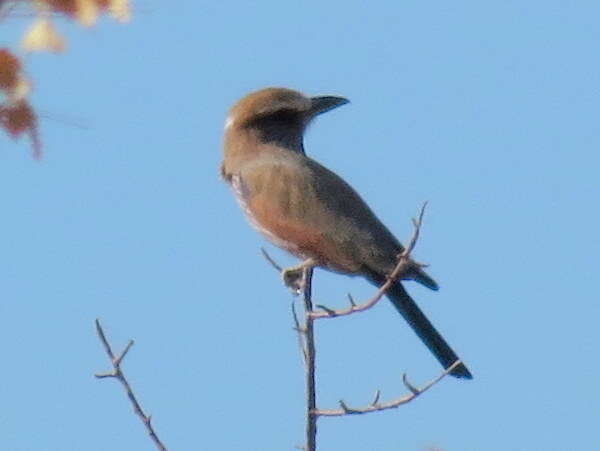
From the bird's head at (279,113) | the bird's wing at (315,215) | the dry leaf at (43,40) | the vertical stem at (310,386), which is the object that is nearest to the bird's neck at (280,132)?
the bird's head at (279,113)

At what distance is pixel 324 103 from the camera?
696 centimetres

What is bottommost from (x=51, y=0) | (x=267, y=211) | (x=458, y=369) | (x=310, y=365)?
(x=458, y=369)

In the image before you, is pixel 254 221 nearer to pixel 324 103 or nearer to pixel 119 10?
pixel 324 103

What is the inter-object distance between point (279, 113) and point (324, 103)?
23 cm

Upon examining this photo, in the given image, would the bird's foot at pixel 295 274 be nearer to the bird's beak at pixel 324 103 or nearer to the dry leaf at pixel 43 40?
the bird's beak at pixel 324 103

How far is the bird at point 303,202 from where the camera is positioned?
586 centimetres

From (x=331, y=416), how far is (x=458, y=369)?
1733 millimetres

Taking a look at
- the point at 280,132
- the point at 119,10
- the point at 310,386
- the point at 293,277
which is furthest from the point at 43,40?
the point at 280,132

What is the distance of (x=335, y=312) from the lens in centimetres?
408

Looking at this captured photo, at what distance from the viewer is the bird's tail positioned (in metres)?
5.82

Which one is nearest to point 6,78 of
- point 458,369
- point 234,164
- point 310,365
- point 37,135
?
point 37,135

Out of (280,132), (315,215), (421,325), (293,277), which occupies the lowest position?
(421,325)

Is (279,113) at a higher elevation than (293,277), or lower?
higher

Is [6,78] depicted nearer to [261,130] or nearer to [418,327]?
[418,327]
